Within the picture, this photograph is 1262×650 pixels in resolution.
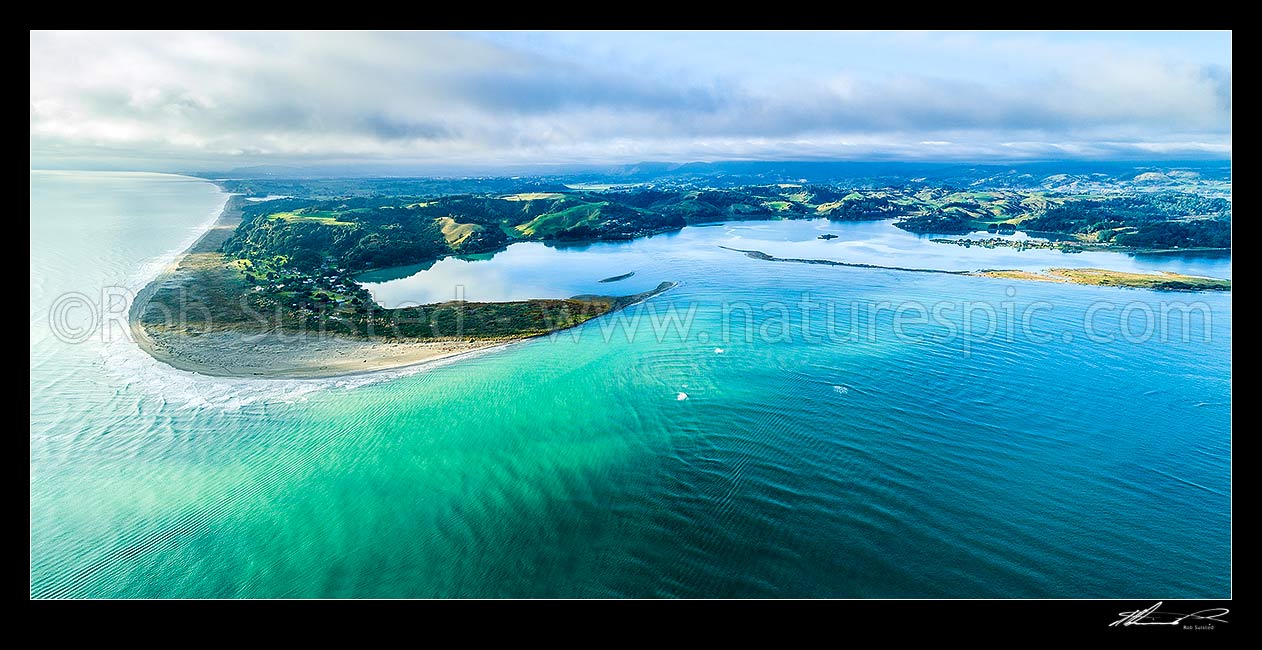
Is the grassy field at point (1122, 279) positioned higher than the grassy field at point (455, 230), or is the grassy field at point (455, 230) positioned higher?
the grassy field at point (455, 230)

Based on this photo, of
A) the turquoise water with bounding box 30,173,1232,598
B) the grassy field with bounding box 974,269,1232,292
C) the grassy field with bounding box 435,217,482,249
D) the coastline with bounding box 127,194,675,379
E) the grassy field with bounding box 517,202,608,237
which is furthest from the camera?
the grassy field with bounding box 517,202,608,237

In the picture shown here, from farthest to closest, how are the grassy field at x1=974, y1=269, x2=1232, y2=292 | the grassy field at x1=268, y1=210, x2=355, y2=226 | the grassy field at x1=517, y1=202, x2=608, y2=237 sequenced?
the grassy field at x1=517, y1=202, x2=608, y2=237, the grassy field at x1=268, y1=210, x2=355, y2=226, the grassy field at x1=974, y1=269, x2=1232, y2=292

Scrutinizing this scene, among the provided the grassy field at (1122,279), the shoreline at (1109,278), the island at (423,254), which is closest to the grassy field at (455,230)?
the island at (423,254)

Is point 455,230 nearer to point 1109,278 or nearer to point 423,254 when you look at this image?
point 423,254

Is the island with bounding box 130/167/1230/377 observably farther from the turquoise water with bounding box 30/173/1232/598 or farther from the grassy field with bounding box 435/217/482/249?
the turquoise water with bounding box 30/173/1232/598

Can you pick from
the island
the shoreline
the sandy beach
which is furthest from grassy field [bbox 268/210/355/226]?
the shoreline

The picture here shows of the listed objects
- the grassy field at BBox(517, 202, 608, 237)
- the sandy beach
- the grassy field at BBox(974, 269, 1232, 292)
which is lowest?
the sandy beach

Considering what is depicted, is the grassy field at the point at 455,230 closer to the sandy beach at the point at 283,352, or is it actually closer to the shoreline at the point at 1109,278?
the sandy beach at the point at 283,352
